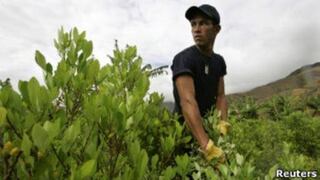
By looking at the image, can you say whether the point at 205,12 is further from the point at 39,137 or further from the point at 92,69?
the point at 39,137

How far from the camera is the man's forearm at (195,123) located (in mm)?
3045

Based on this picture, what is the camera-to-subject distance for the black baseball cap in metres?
3.79

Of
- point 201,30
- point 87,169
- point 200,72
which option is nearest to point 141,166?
point 87,169

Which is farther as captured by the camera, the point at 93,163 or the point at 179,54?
the point at 179,54

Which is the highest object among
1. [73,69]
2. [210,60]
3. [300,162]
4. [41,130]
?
[210,60]

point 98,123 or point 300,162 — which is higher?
point 98,123

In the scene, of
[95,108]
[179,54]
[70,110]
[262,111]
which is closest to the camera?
[95,108]

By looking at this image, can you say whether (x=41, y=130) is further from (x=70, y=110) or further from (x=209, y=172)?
(x=209, y=172)

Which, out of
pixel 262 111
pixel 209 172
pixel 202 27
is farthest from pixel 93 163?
pixel 262 111

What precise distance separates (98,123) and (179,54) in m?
2.02

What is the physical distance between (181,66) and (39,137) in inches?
87.6

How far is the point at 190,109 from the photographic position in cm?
325

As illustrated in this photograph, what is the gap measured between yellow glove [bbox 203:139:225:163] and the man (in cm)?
47

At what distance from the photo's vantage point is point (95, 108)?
174 centimetres
